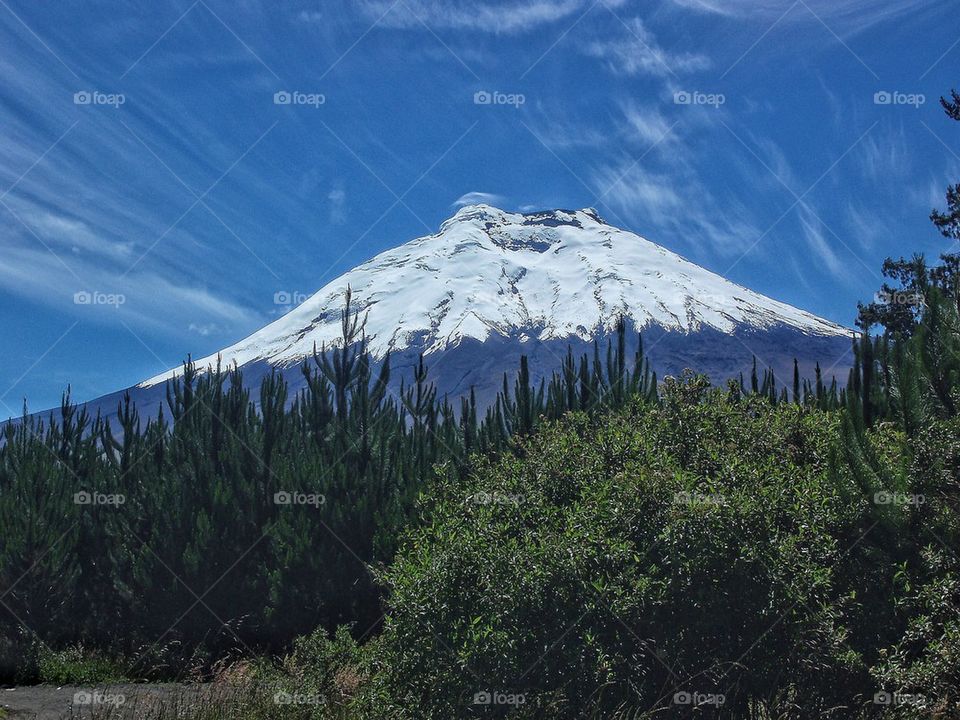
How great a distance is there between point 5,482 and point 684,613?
18725 millimetres

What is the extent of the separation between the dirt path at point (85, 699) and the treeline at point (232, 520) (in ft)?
4.27

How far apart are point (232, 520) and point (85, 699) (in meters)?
4.39

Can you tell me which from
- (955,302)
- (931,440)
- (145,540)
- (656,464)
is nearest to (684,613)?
(656,464)

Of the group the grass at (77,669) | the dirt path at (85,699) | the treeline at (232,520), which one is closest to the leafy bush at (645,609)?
the dirt path at (85,699)

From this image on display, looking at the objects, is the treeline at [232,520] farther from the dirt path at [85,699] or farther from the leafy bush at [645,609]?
the leafy bush at [645,609]

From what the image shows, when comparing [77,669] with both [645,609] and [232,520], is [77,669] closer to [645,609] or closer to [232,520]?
[232,520]

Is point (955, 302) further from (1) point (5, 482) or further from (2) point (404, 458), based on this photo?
(1) point (5, 482)

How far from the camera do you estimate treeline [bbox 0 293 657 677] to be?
1631cm

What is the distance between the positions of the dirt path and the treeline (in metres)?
1.30

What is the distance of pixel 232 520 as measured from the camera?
17281 mm

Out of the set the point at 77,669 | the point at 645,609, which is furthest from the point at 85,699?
the point at 645,609

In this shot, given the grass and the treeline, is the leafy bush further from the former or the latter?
the grass

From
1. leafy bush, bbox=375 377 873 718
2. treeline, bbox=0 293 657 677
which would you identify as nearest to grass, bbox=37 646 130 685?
treeline, bbox=0 293 657 677

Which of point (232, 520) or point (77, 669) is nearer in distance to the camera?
point (77, 669)
